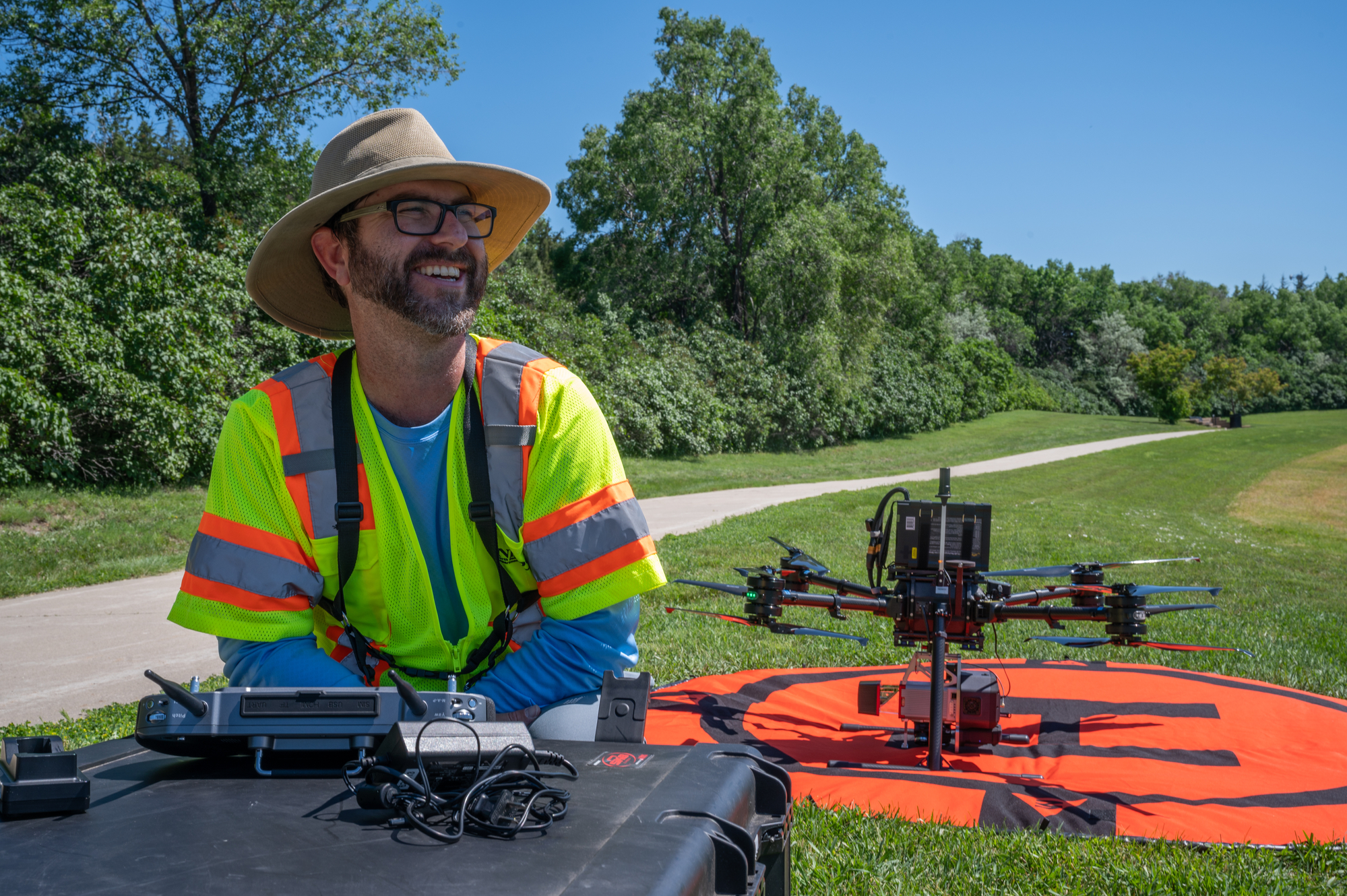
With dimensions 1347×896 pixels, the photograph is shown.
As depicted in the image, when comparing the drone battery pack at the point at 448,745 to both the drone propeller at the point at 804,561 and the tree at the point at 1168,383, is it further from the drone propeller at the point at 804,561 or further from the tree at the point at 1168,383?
the tree at the point at 1168,383

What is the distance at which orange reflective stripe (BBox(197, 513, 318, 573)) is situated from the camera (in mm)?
2348

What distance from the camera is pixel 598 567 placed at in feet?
7.82

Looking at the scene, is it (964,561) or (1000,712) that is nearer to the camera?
(964,561)

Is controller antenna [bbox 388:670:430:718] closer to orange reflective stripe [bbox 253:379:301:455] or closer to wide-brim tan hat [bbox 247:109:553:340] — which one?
orange reflective stripe [bbox 253:379:301:455]

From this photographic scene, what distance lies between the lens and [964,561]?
3.88 m

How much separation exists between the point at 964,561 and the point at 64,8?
18.2 metres

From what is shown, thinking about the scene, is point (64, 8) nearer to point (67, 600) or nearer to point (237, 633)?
point (67, 600)

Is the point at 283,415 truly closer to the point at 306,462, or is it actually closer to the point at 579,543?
the point at 306,462

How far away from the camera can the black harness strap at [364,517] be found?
7.75ft

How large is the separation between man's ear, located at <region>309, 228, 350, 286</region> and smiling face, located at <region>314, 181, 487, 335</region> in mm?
63

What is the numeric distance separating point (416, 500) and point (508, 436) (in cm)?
27

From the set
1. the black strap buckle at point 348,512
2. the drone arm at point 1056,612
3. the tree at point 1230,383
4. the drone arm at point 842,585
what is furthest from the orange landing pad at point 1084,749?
the tree at point 1230,383

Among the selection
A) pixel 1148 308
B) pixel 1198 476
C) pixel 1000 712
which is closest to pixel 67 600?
pixel 1000 712

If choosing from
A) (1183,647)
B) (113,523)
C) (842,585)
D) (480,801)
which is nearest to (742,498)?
(113,523)
